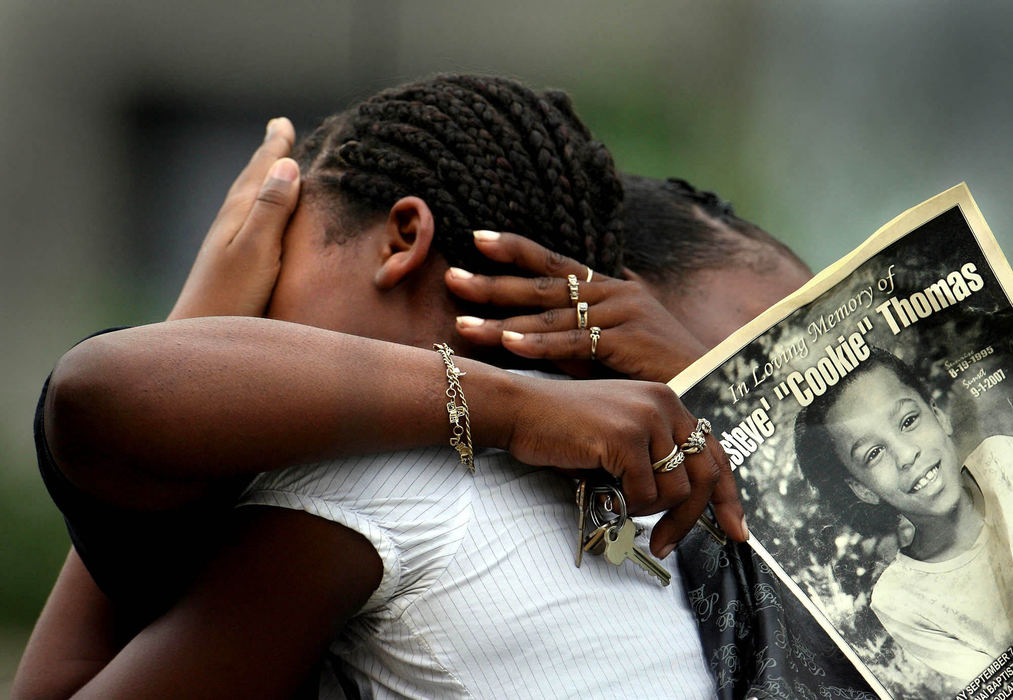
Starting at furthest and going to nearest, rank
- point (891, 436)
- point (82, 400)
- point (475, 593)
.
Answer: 1. point (891, 436)
2. point (475, 593)
3. point (82, 400)

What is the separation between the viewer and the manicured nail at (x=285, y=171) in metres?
1.32

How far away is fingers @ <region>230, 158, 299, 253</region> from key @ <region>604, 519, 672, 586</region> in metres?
0.61

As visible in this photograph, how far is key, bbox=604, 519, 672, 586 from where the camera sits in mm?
1032

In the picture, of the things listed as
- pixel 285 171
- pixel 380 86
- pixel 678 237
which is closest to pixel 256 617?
pixel 285 171

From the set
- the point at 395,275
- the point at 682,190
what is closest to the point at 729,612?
the point at 395,275

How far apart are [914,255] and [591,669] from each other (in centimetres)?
63

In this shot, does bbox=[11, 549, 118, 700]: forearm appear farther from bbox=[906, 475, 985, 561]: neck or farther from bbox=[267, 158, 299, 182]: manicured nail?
bbox=[906, 475, 985, 561]: neck

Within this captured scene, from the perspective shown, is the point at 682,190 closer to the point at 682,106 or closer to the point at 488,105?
the point at 488,105

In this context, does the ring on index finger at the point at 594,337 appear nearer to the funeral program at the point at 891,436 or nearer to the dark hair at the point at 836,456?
the funeral program at the point at 891,436

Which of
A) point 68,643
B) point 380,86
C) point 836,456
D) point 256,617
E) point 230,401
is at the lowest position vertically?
point 68,643

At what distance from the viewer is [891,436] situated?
45.8 inches

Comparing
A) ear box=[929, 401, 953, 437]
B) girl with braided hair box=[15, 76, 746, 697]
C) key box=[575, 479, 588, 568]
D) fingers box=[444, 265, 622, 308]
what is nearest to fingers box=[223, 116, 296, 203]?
girl with braided hair box=[15, 76, 746, 697]

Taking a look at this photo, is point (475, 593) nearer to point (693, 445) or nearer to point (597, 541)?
point (597, 541)

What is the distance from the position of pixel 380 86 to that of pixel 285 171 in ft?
6.12
